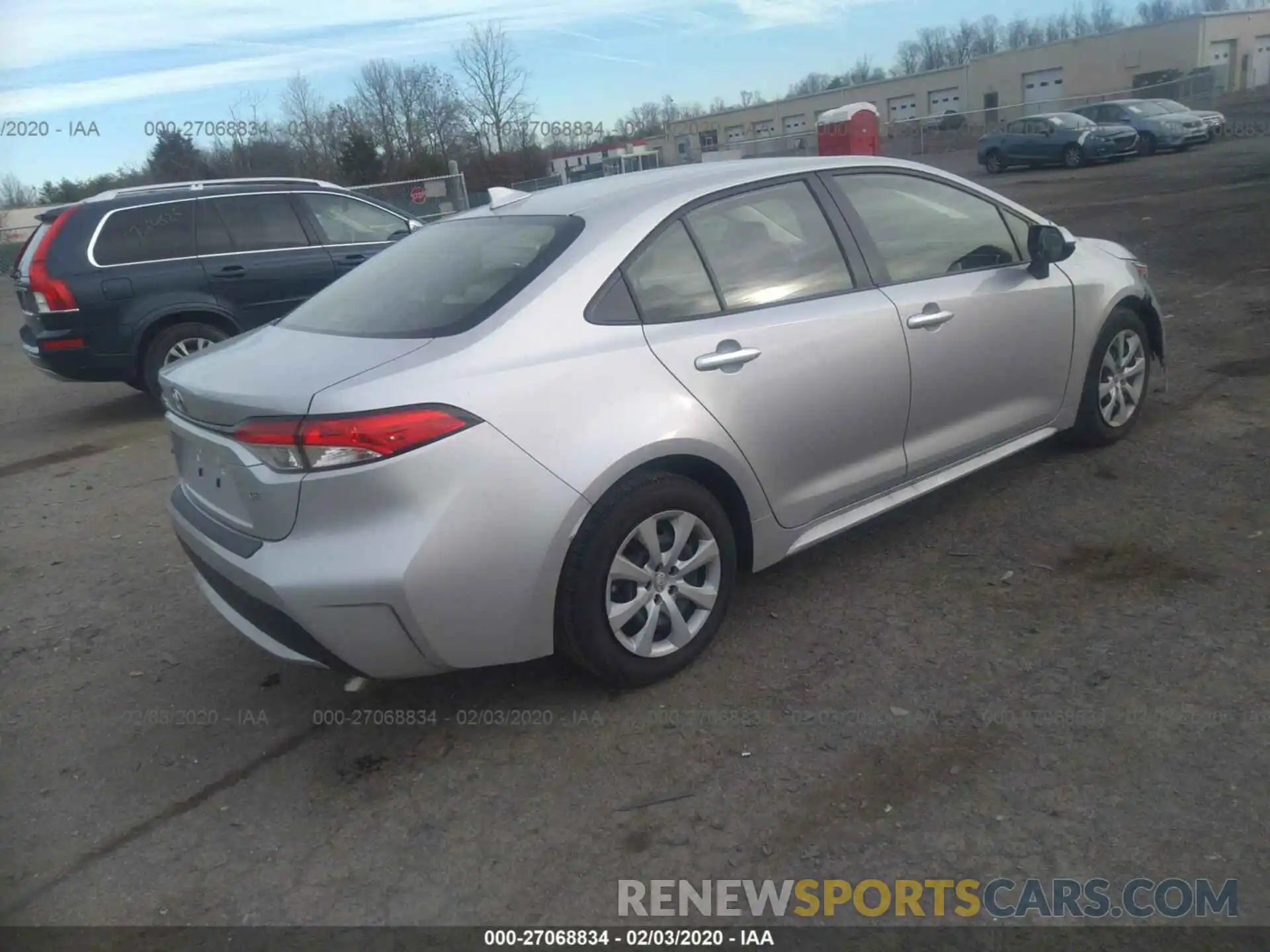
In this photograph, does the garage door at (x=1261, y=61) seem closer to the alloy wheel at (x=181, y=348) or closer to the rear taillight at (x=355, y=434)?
the alloy wheel at (x=181, y=348)

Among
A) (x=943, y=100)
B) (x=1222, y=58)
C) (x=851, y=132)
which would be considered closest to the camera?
(x=851, y=132)

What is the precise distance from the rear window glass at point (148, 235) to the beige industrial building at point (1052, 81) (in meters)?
33.9

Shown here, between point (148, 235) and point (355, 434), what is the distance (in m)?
6.46

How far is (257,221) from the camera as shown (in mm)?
8656

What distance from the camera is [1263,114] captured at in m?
34.2

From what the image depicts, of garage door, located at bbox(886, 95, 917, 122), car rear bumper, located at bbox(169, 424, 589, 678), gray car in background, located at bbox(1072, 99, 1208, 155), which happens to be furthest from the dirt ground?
garage door, located at bbox(886, 95, 917, 122)

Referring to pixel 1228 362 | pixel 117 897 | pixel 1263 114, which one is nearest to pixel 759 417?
pixel 117 897

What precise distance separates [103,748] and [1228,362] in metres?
6.83

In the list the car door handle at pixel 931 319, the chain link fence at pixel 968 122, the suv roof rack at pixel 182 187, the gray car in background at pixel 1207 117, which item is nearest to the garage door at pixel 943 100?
the chain link fence at pixel 968 122

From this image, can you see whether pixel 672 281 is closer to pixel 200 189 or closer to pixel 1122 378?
pixel 1122 378

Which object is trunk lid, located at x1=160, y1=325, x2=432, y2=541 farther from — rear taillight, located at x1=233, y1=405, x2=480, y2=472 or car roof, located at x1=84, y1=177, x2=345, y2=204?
car roof, located at x1=84, y1=177, x2=345, y2=204

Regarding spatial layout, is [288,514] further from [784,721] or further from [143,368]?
[143,368]

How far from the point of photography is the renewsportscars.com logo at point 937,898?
2.37 metres

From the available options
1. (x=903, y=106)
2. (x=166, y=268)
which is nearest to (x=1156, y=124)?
(x=166, y=268)
